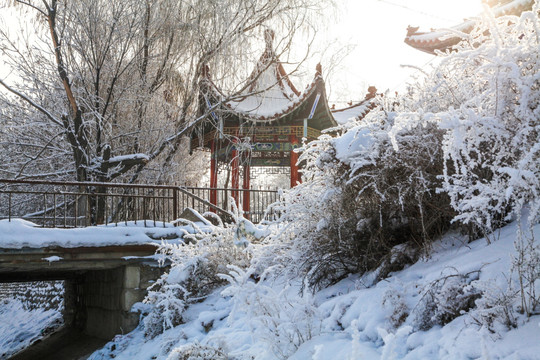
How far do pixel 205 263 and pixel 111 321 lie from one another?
277cm

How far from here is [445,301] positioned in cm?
266

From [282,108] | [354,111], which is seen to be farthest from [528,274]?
[354,111]

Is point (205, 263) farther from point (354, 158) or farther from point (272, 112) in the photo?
point (272, 112)

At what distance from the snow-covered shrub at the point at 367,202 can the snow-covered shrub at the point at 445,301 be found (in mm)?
611

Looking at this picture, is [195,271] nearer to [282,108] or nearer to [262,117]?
[262,117]

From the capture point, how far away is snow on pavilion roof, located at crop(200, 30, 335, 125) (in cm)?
1040

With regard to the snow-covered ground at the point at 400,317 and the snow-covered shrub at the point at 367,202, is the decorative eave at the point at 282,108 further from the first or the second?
the snow-covered ground at the point at 400,317

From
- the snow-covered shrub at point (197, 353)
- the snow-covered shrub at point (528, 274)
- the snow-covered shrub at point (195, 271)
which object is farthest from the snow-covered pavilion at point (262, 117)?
the snow-covered shrub at point (528, 274)

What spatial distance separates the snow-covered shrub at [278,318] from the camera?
3.09 meters

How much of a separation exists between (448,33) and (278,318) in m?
6.46

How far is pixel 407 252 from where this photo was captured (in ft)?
12.1

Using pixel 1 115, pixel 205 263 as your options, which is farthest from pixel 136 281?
pixel 1 115

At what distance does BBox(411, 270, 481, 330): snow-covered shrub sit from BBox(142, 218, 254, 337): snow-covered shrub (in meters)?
3.08

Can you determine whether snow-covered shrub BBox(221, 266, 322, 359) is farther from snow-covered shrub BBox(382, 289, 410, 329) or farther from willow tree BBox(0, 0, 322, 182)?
willow tree BBox(0, 0, 322, 182)
